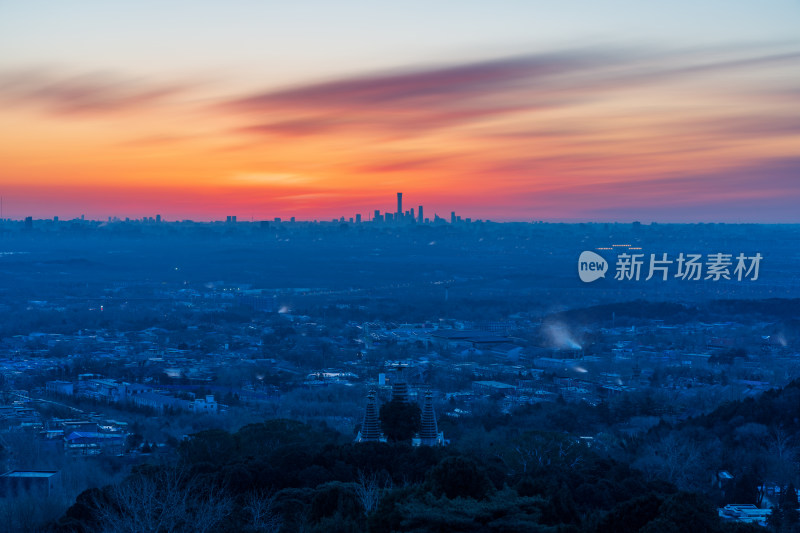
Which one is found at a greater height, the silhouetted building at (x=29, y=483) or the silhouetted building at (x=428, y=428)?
the silhouetted building at (x=428, y=428)

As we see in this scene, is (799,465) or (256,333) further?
(256,333)

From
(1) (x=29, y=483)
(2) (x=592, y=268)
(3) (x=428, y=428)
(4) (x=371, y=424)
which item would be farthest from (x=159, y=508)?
(2) (x=592, y=268)

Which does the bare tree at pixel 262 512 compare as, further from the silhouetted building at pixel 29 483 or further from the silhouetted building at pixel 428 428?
the silhouetted building at pixel 428 428

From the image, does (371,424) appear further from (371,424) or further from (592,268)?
(592,268)

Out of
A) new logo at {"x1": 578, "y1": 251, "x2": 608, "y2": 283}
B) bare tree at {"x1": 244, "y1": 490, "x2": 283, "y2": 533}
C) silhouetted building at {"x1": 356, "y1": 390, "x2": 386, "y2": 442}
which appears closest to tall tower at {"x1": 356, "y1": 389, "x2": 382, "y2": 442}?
silhouetted building at {"x1": 356, "y1": 390, "x2": 386, "y2": 442}

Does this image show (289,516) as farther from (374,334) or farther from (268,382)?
(374,334)

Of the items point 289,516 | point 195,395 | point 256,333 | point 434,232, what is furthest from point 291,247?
point 289,516

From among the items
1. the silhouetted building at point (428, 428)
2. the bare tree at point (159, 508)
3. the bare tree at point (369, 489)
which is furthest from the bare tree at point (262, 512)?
the silhouetted building at point (428, 428)

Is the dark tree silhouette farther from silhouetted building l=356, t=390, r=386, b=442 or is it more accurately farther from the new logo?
the new logo
